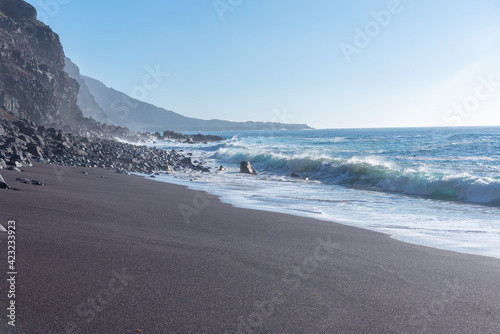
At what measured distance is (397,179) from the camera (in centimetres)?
1403

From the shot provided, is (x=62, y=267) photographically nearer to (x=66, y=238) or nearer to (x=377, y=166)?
(x=66, y=238)

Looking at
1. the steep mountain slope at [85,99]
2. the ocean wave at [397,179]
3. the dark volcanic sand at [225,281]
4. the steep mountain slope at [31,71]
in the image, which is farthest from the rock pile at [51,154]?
the steep mountain slope at [85,99]

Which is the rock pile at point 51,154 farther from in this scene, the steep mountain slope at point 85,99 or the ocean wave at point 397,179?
the steep mountain slope at point 85,99

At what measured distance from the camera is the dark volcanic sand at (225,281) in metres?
2.51

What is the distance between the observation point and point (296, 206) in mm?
9102

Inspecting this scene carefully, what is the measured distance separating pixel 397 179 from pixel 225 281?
12342mm

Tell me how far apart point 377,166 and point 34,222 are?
14.7 m

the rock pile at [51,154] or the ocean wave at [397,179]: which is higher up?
the rock pile at [51,154]

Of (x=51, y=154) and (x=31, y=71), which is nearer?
(x=51, y=154)

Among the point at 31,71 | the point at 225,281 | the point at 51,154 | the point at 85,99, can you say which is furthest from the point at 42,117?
the point at 85,99

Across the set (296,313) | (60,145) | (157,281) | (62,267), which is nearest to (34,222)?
(62,267)

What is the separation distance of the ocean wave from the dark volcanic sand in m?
7.99

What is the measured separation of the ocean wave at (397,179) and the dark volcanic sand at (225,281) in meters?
7.99

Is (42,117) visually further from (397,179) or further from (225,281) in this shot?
(225,281)
